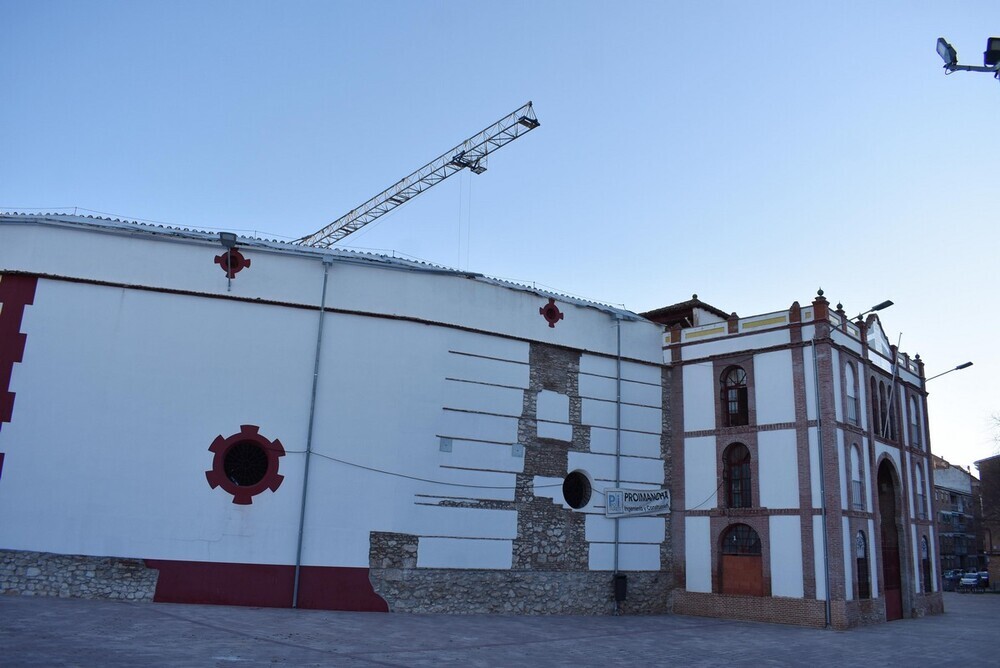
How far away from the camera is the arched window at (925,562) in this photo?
2695 centimetres

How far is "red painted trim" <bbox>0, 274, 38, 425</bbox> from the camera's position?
1764 cm

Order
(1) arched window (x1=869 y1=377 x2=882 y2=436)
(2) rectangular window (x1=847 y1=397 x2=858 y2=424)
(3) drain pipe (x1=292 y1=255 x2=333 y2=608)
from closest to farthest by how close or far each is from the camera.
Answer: (3) drain pipe (x1=292 y1=255 x2=333 y2=608), (2) rectangular window (x1=847 y1=397 x2=858 y2=424), (1) arched window (x1=869 y1=377 x2=882 y2=436)

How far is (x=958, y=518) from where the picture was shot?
70125mm

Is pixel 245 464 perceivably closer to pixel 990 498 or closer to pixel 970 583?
pixel 970 583

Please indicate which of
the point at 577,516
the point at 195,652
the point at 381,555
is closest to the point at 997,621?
the point at 577,516

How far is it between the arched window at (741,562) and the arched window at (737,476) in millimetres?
761

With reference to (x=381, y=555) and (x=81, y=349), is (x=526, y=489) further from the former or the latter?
(x=81, y=349)

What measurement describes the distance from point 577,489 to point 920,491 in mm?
14072

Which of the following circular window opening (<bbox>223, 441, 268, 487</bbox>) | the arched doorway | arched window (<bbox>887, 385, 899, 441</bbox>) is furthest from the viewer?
arched window (<bbox>887, 385, 899, 441</bbox>)

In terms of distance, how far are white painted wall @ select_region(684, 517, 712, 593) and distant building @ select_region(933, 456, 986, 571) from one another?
178ft

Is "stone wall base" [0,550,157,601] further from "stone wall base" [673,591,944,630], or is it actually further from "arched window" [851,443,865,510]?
"arched window" [851,443,865,510]

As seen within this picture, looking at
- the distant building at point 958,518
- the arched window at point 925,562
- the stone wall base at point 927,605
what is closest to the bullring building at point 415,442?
the stone wall base at point 927,605

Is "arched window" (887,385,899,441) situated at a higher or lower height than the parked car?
higher

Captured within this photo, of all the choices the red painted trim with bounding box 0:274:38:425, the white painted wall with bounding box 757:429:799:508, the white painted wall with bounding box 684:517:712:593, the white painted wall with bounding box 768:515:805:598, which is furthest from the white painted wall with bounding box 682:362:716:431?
the red painted trim with bounding box 0:274:38:425
